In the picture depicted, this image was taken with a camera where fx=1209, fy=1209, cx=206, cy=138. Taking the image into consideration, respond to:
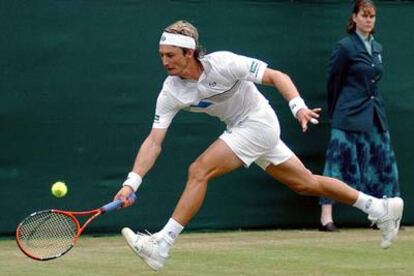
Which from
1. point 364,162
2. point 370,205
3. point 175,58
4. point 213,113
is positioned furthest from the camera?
point 364,162

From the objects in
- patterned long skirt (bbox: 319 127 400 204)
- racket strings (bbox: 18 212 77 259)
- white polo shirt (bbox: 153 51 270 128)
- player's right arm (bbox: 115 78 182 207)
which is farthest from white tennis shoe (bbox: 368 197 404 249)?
racket strings (bbox: 18 212 77 259)

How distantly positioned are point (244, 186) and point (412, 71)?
182 centimetres

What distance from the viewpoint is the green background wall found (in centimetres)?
922

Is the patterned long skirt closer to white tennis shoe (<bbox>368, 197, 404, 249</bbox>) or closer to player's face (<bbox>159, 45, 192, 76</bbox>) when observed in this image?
white tennis shoe (<bbox>368, 197, 404, 249</bbox>)

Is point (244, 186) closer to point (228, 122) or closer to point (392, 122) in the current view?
point (392, 122)

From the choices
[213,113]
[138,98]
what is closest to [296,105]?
[213,113]

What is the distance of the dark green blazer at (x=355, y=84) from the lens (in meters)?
9.80

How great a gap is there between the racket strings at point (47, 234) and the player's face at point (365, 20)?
12.2ft

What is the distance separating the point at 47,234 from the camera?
6762 mm

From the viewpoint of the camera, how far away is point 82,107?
9.41m

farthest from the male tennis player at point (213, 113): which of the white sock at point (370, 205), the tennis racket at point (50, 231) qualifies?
the tennis racket at point (50, 231)

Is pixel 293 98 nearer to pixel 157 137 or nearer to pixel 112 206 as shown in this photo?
pixel 157 137

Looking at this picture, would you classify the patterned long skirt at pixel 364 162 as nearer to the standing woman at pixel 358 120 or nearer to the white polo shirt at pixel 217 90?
the standing woman at pixel 358 120

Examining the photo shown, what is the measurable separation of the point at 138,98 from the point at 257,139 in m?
2.38
